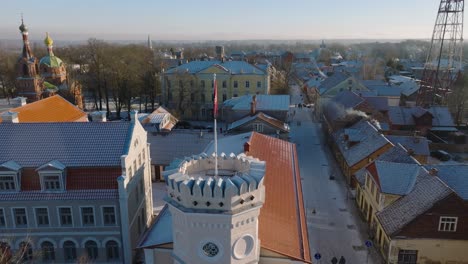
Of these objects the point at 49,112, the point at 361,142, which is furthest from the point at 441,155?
the point at 49,112

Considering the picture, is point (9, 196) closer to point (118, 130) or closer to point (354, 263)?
point (118, 130)

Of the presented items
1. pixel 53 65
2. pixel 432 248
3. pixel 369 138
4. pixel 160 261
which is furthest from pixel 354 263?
pixel 53 65

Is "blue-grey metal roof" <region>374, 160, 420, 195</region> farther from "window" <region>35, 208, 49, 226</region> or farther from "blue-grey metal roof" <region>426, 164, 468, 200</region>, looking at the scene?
"window" <region>35, 208, 49, 226</region>

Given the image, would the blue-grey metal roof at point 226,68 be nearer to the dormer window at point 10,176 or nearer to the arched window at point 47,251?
the dormer window at point 10,176

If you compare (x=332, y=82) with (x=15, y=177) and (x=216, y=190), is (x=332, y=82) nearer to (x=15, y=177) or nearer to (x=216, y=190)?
(x=15, y=177)

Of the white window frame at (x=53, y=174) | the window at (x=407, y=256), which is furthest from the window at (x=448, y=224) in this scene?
the white window frame at (x=53, y=174)

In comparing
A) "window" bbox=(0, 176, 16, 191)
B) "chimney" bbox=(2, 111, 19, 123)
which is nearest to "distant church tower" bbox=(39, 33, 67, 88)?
"chimney" bbox=(2, 111, 19, 123)
